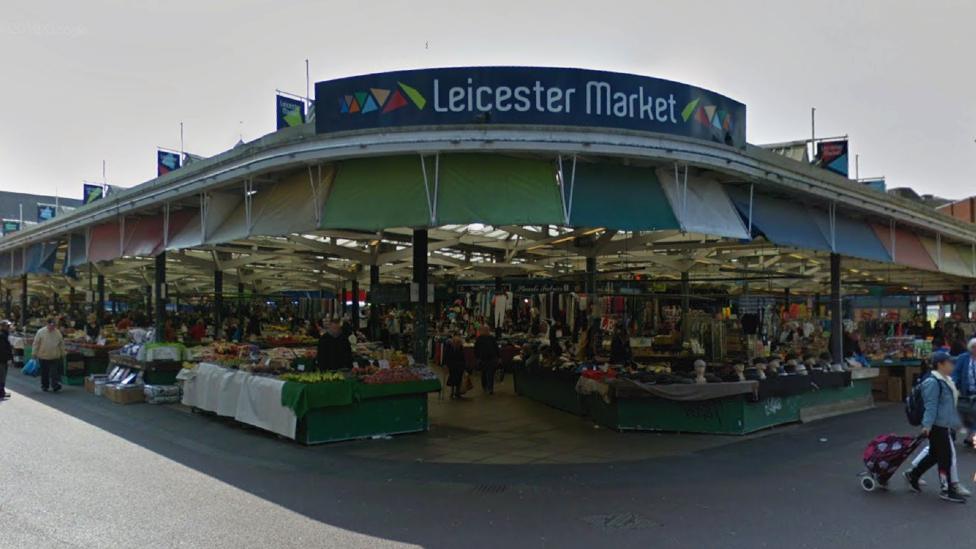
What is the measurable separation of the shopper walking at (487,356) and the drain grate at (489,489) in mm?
8726

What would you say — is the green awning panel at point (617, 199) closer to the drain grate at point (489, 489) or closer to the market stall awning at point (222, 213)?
the drain grate at point (489, 489)

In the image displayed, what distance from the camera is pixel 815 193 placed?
494 inches

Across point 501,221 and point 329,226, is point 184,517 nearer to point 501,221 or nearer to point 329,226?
point 329,226

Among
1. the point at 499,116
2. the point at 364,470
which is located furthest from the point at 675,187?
the point at 364,470

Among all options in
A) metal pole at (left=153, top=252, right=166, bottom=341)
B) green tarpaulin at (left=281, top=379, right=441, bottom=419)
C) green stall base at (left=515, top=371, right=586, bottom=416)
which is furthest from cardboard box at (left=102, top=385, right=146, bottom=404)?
green stall base at (left=515, top=371, right=586, bottom=416)

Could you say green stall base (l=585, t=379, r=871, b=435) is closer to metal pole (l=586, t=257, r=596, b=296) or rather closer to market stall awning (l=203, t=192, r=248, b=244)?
metal pole (l=586, t=257, r=596, b=296)

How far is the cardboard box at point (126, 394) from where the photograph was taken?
50.3ft

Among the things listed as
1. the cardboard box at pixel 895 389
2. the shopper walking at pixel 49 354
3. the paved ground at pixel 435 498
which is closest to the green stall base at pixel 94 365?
the shopper walking at pixel 49 354

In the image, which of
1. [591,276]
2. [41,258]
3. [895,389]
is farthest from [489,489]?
[41,258]

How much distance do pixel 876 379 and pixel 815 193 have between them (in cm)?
696

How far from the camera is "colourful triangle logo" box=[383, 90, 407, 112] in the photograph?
Answer: 10.3 meters

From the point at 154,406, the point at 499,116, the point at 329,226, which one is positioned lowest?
the point at 154,406

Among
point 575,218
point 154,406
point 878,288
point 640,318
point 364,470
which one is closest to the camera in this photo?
point 364,470

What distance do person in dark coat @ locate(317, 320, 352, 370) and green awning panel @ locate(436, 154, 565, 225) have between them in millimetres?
4304
